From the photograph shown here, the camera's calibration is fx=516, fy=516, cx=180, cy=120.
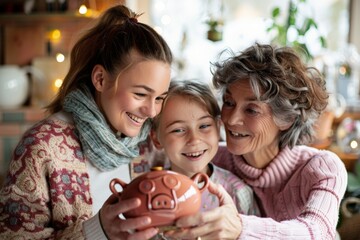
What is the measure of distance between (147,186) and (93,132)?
1.55ft

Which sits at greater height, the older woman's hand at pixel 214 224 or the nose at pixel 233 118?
the nose at pixel 233 118

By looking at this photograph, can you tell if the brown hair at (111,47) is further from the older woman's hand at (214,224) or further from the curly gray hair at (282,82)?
the older woman's hand at (214,224)

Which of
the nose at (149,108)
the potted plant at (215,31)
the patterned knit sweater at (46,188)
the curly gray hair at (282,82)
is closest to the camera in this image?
the patterned knit sweater at (46,188)

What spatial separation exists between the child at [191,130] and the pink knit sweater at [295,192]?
0.28 ft

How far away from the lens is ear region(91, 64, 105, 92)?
1.55m

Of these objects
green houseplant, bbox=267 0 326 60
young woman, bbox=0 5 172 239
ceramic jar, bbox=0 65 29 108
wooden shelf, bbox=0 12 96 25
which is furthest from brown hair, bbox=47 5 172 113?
wooden shelf, bbox=0 12 96 25

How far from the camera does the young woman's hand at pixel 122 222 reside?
1105 millimetres

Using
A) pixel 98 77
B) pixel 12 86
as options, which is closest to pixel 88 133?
pixel 98 77

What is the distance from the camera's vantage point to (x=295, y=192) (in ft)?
5.47

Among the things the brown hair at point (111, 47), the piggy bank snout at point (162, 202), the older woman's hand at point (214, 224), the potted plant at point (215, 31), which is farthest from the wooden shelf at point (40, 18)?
the piggy bank snout at point (162, 202)

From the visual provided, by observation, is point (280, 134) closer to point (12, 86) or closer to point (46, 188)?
point (46, 188)

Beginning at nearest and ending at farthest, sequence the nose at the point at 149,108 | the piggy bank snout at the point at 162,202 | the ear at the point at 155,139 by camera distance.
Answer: the piggy bank snout at the point at 162,202 < the nose at the point at 149,108 < the ear at the point at 155,139

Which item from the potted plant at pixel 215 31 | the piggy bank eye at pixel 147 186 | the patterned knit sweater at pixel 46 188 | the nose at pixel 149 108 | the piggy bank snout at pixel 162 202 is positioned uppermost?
the potted plant at pixel 215 31

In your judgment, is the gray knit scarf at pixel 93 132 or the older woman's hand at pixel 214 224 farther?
the gray knit scarf at pixel 93 132
